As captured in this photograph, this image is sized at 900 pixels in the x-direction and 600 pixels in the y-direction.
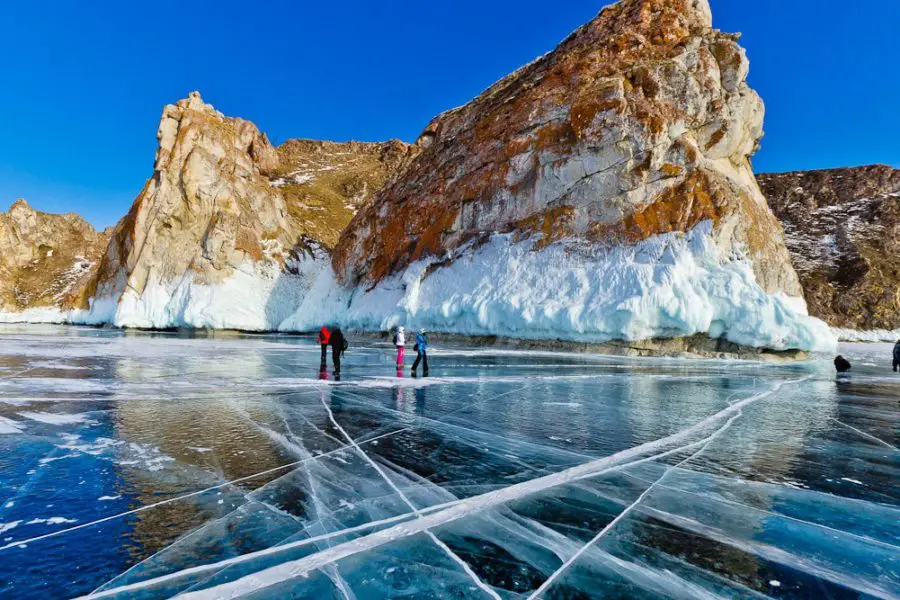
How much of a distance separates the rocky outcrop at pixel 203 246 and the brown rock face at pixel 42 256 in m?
31.5

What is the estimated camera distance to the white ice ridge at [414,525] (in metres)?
2.77

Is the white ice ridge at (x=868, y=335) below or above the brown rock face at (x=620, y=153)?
below

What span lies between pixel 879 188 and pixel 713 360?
90.8 meters

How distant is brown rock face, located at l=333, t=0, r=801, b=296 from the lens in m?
28.6

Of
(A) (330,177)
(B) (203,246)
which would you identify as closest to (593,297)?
(B) (203,246)

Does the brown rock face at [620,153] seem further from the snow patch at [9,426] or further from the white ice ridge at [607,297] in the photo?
the snow patch at [9,426]

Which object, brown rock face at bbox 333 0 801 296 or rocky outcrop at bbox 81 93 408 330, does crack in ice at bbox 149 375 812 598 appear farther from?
rocky outcrop at bbox 81 93 408 330

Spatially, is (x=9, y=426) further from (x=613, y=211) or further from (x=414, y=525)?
(x=613, y=211)

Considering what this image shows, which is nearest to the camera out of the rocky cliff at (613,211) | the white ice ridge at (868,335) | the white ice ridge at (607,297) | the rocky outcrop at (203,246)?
the white ice ridge at (607,297)

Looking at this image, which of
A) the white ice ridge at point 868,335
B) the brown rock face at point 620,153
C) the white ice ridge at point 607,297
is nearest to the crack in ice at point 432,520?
the white ice ridge at point 607,297

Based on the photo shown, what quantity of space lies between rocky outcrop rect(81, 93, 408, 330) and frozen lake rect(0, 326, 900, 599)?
43.7 metres

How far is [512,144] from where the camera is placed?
34062 mm

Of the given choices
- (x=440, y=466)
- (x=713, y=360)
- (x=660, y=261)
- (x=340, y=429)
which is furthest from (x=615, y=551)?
(x=660, y=261)

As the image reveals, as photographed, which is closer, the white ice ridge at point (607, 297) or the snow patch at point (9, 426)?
the snow patch at point (9, 426)
